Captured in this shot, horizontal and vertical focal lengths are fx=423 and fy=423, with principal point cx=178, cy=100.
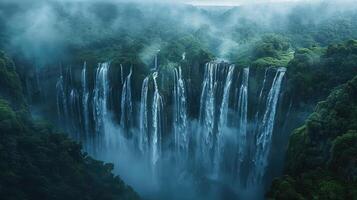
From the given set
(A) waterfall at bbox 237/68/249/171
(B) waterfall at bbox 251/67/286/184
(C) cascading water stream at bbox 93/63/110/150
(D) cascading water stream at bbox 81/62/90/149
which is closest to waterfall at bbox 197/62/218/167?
(A) waterfall at bbox 237/68/249/171

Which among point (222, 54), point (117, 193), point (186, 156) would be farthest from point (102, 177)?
point (222, 54)

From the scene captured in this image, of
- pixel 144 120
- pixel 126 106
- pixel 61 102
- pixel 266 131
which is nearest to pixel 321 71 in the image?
pixel 266 131

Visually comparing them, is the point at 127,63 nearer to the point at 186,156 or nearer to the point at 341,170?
the point at 186,156

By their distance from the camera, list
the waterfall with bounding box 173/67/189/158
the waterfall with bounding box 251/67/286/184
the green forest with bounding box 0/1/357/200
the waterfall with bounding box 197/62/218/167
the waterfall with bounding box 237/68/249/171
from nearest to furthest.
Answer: the green forest with bounding box 0/1/357/200 < the waterfall with bounding box 251/67/286/184 < the waterfall with bounding box 237/68/249/171 < the waterfall with bounding box 197/62/218/167 < the waterfall with bounding box 173/67/189/158

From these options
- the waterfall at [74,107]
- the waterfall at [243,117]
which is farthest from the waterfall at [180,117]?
the waterfall at [74,107]

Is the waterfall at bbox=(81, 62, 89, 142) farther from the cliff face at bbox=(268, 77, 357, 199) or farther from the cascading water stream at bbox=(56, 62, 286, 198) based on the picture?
the cliff face at bbox=(268, 77, 357, 199)

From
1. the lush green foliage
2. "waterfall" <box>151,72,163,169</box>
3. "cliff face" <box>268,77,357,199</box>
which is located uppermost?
the lush green foliage

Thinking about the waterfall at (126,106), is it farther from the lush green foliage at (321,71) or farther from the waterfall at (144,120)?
the lush green foliage at (321,71)
